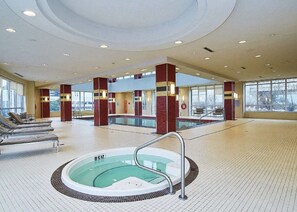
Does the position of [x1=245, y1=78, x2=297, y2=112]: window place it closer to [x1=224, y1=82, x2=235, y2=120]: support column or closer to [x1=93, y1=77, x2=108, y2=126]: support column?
[x1=224, y1=82, x2=235, y2=120]: support column

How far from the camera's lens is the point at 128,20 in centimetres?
471

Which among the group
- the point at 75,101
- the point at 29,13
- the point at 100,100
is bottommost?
the point at 100,100

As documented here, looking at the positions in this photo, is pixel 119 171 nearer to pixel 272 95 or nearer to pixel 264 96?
pixel 264 96

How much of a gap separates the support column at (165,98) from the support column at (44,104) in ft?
47.8

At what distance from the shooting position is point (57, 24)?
4.14 m

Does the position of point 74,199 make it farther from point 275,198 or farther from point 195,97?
point 195,97

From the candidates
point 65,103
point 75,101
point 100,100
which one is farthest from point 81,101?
point 100,100

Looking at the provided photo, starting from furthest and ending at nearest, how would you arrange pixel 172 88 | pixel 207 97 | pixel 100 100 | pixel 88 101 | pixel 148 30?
pixel 88 101 → pixel 207 97 → pixel 100 100 → pixel 172 88 → pixel 148 30

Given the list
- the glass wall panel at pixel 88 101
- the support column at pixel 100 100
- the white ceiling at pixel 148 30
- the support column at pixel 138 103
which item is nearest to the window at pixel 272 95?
the white ceiling at pixel 148 30

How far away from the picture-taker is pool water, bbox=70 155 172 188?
12.4 feet

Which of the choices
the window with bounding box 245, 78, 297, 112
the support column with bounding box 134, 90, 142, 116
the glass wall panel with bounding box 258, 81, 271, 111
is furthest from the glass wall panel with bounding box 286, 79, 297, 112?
the support column with bounding box 134, 90, 142, 116

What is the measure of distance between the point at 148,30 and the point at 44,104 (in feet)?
53.7

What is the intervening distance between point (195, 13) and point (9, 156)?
5.51 m

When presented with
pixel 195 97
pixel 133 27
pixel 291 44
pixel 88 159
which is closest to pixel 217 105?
pixel 195 97
